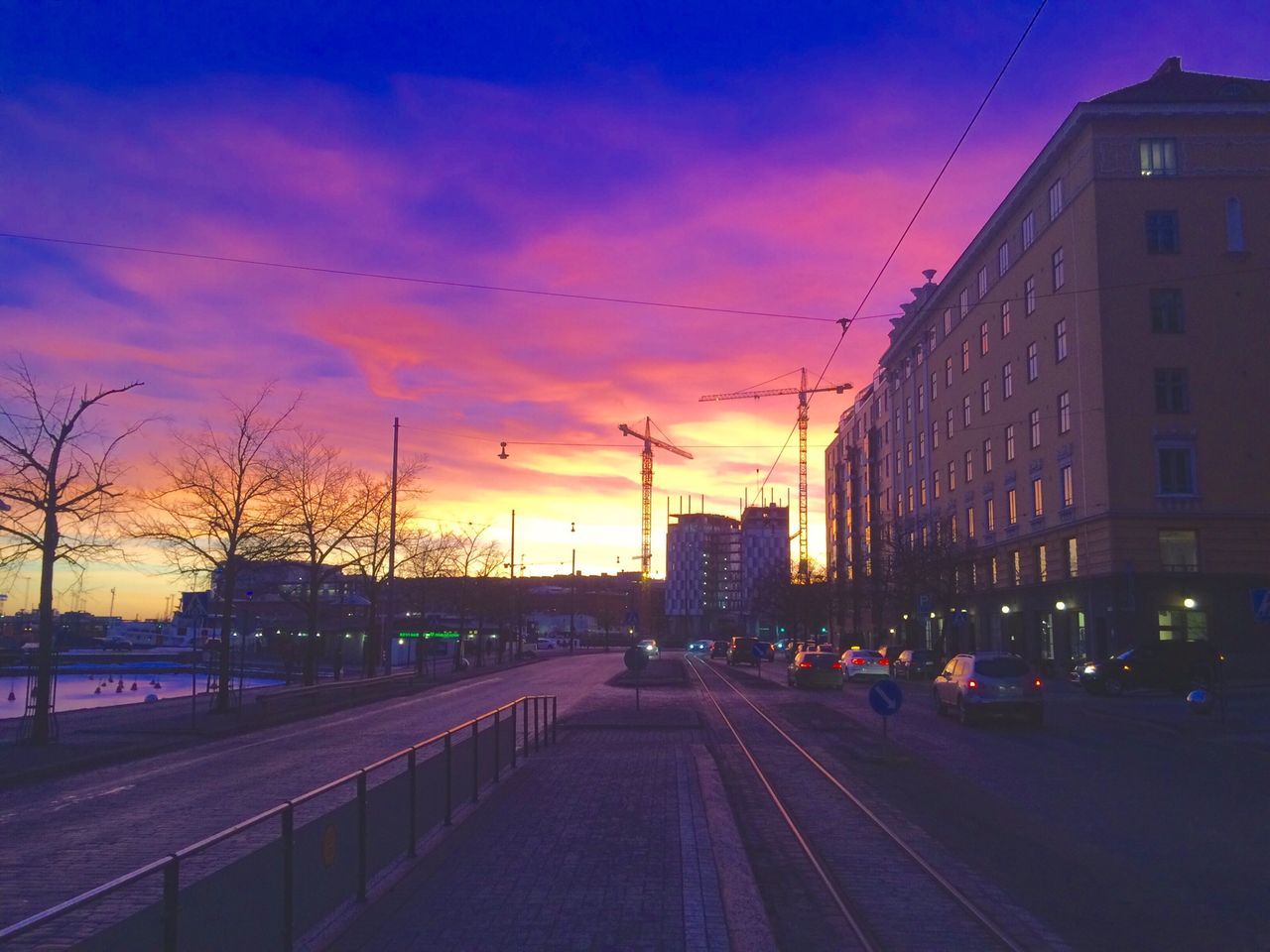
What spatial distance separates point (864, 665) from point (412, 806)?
140 ft

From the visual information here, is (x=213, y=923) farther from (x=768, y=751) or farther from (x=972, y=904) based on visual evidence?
(x=768, y=751)

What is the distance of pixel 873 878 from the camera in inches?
376

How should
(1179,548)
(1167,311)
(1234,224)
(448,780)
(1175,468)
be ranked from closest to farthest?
(448,780), (1179,548), (1175,468), (1167,311), (1234,224)

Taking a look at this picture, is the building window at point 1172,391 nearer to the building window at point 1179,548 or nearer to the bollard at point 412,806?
the building window at point 1179,548

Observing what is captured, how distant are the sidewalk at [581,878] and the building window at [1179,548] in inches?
1426

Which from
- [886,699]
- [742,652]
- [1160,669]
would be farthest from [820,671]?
[742,652]

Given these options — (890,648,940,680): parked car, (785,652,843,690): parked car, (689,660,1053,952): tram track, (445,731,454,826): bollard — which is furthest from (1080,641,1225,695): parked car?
(445,731,454,826): bollard

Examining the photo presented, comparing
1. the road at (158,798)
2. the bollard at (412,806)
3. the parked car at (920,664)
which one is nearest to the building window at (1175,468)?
the parked car at (920,664)

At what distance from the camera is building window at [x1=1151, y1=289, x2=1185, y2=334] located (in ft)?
151

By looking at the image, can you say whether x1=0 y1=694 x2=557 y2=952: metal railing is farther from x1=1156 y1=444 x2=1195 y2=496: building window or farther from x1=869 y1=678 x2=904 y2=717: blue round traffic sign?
x1=1156 y1=444 x2=1195 y2=496: building window

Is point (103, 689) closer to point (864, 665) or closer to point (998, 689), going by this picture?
point (864, 665)

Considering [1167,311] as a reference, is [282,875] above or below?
below

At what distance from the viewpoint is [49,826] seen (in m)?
12.4

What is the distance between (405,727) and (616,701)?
9.80 metres
